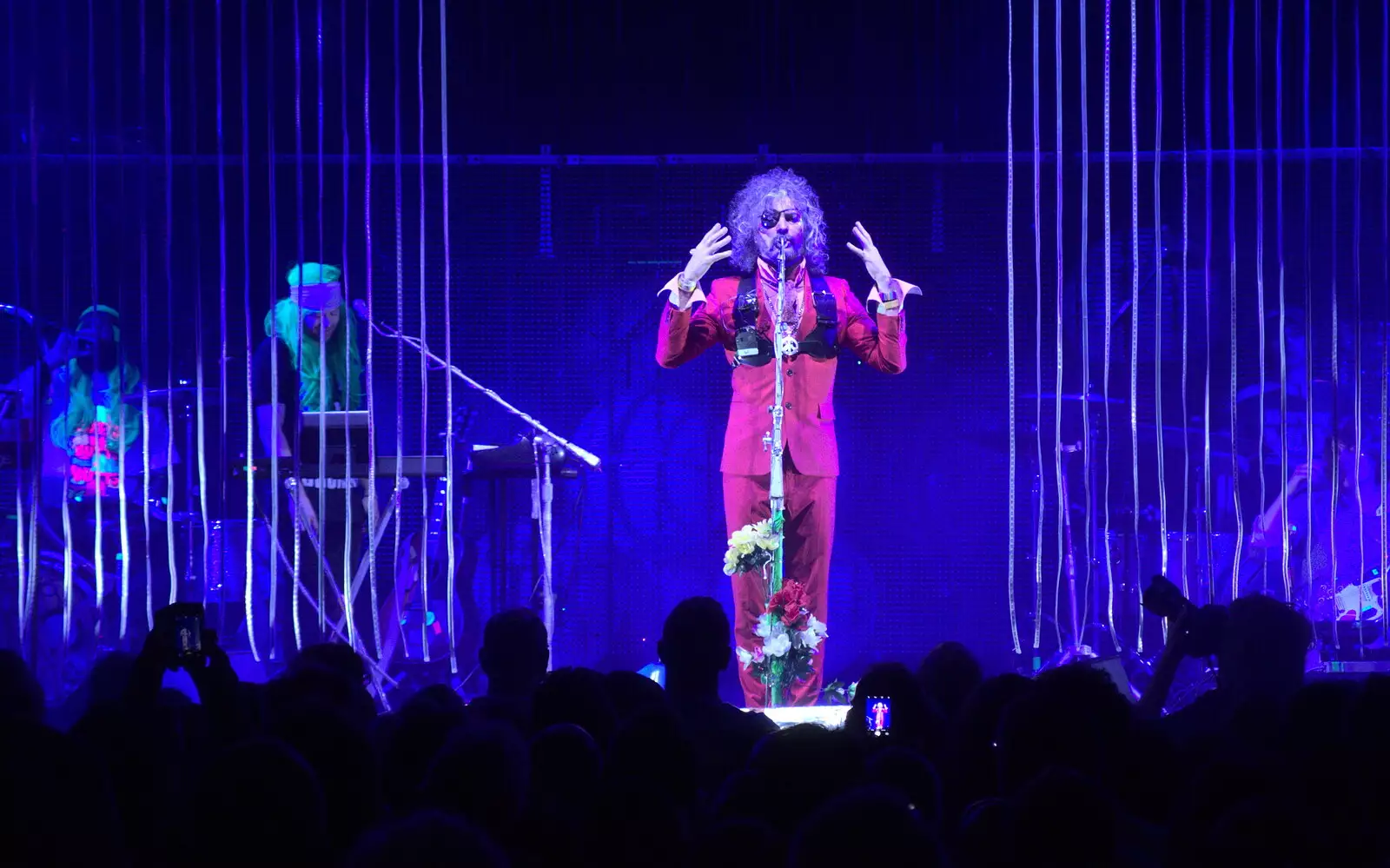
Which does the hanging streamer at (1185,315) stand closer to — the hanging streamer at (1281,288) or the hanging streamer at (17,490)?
the hanging streamer at (1281,288)

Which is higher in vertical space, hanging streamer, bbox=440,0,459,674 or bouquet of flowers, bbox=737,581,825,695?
hanging streamer, bbox=440,0,459,674

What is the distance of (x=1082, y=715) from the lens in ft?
8.20

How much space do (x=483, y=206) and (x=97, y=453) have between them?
7.84ft

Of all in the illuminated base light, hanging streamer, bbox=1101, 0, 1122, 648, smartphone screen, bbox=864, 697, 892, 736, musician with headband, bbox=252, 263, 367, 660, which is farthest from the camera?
hanging streamer, bbox=1101, 0, 1122, 648

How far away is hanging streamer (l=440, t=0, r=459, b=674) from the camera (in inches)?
259

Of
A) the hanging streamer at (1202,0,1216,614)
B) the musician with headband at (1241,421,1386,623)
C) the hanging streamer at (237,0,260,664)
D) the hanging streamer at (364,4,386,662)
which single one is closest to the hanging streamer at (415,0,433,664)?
the hanging streamer at (364,4,386,662)

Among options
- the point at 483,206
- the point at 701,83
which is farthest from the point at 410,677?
the point at 701,83

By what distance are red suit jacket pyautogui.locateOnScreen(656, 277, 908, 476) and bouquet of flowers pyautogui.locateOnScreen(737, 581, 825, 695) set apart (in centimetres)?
54

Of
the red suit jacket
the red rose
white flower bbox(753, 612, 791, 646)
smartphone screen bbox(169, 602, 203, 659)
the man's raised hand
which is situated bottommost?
white flower bbox(753, 612, 791, 646)

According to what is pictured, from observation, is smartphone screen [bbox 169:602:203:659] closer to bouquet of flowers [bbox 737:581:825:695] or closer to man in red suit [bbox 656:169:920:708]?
bouquet of flowers [bbox 737:581:825:695]

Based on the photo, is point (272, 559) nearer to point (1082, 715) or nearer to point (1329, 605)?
point (1082, 715)

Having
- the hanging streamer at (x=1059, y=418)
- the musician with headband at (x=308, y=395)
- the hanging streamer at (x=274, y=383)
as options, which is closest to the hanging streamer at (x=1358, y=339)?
the hanging streamer at (x=1059, y=418)

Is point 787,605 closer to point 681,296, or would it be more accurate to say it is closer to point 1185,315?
point 681,296

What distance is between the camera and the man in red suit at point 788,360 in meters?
5.86
